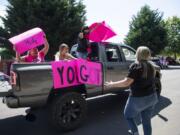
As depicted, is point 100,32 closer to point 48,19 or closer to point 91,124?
point 91,124

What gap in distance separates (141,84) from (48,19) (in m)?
18.7

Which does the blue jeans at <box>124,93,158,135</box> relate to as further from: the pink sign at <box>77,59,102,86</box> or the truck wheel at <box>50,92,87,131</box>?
the pink sign at <box>77,59,102,86</box>

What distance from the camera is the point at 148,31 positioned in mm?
37219

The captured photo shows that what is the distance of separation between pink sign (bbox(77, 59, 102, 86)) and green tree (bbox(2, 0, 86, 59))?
16301 mm

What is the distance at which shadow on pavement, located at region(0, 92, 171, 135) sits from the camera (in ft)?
17.4

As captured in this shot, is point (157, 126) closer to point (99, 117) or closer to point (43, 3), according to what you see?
point (99, 117)

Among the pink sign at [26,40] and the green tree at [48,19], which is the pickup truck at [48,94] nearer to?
the pink sign at [26,40]

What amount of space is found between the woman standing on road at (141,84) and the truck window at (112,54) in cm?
283

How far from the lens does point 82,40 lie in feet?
22.2

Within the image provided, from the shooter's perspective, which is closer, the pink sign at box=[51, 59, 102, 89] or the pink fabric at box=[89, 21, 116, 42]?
the pink sign at box=[51, 59, 102, 89]

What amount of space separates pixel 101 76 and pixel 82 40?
3.99 ft

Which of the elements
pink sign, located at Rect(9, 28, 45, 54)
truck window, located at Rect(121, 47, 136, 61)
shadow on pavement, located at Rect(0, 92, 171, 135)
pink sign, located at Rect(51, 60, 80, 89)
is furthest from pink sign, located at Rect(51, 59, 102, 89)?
truck window, located at Rect(121, 47, 136, 61)

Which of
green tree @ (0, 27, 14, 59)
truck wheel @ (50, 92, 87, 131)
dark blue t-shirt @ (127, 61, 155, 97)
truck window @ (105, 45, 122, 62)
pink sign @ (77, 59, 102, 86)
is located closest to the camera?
dark blue t-shirt @ (127, 61, 155, 97)

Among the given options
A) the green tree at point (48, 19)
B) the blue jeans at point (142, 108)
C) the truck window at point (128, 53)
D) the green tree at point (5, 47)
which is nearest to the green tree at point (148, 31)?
Answer: the green tree at point (48, 19)
